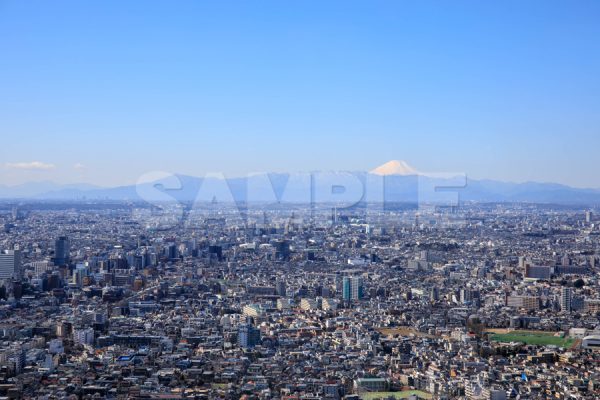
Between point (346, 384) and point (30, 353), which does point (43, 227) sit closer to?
point (30, 353)

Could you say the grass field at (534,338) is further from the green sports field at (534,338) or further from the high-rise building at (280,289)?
the high-rise building at (280,289)

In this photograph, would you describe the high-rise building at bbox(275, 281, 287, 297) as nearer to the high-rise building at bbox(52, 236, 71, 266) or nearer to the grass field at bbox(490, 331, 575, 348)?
the grass field at bbox(490, 331, 575, 348)

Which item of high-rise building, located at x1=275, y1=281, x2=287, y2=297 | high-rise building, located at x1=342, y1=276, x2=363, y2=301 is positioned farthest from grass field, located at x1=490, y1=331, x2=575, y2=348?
high-rise building, located at x1=275, y1=281, x2=287, y2=297

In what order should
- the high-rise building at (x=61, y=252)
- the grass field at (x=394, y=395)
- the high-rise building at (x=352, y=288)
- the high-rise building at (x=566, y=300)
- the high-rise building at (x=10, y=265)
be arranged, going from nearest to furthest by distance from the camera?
1. the grass field at (x=394, y=395)
2. the high-rise building at (x=566, y=300)
3. the high-rise building at (x=352, y=288)
4. the high-rise building at (x=10, y=265)
5. the high-rise building at (x=61, y=252)

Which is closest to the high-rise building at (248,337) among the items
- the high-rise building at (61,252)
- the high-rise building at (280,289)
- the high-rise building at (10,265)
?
the high-rise building at (280,289)

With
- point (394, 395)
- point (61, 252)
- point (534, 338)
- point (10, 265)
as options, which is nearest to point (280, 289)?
point (534, 338)

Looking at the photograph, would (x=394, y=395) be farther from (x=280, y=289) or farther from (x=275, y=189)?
(x=275, y=189)
